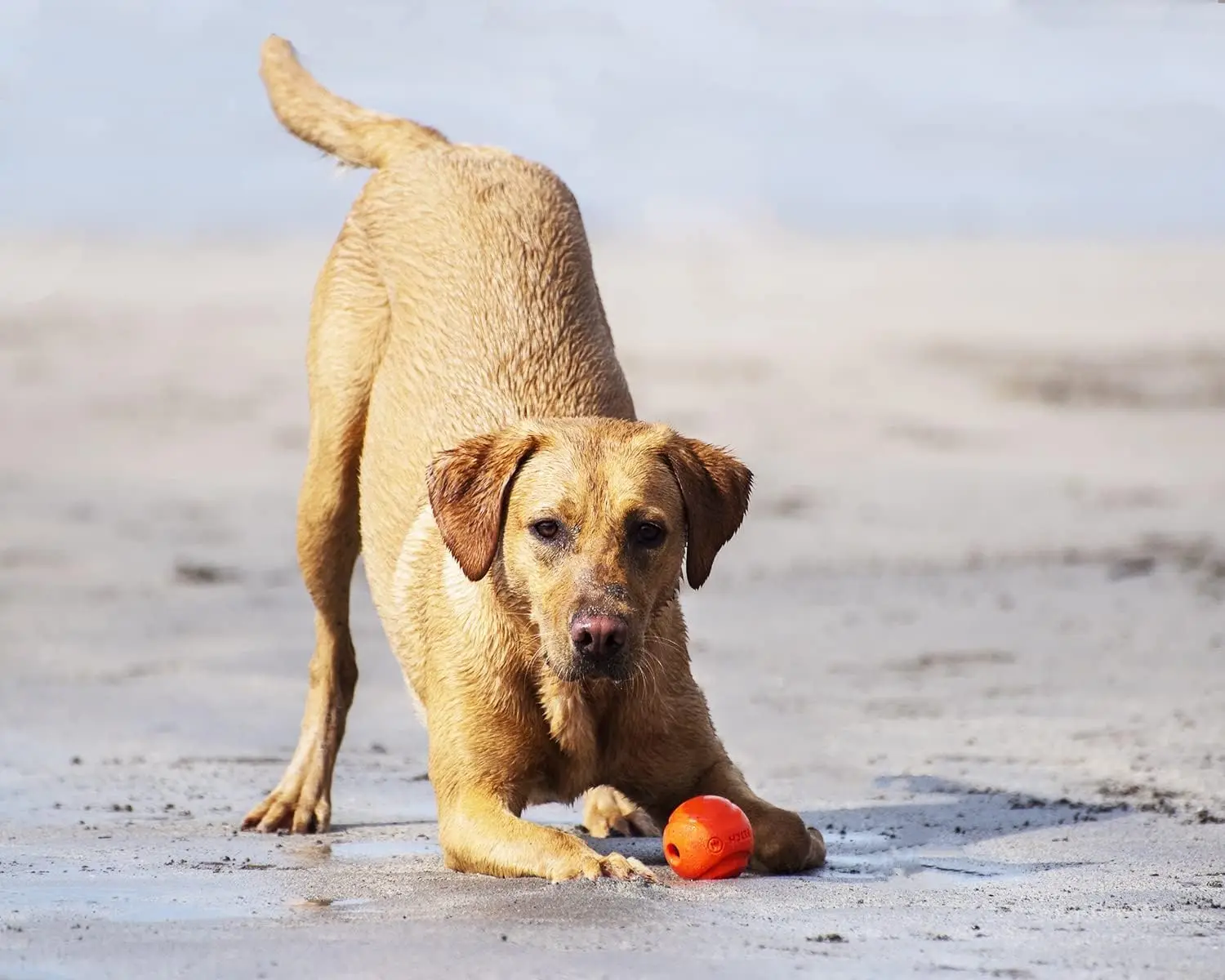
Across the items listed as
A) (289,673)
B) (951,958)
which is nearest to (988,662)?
(289,673)

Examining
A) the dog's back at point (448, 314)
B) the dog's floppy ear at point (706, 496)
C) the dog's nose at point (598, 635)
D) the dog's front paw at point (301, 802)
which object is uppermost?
the dog's back at point (448, 314)

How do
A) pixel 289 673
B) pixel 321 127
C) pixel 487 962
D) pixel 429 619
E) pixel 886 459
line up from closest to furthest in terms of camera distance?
pixel 487 962 < pixel 429 619 < pixel 321 127 < pixel 289 673 < pixel 886 459

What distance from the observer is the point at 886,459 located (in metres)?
16.3

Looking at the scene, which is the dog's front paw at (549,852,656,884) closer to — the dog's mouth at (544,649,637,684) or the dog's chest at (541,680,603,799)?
the dog's mouth at (544,649,637,684)

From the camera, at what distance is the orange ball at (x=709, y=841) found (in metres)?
5.52

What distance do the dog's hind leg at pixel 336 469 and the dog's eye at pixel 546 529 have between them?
6.76 ft

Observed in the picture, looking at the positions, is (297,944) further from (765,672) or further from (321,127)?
(765,672)

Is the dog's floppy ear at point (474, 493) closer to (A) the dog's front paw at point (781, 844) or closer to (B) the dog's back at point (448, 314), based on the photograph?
(B) the dog's back at point (448, 314)

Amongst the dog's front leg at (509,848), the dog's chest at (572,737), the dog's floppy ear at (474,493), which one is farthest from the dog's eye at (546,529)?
the dog's front leg at (509,848)

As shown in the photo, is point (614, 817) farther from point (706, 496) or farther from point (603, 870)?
point (603, 870)

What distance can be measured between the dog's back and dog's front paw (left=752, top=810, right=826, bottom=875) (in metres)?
1.59

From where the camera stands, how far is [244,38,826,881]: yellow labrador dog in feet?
18.3

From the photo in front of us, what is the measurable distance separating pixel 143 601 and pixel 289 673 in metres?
2.62

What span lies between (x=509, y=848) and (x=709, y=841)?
1.76 feet
